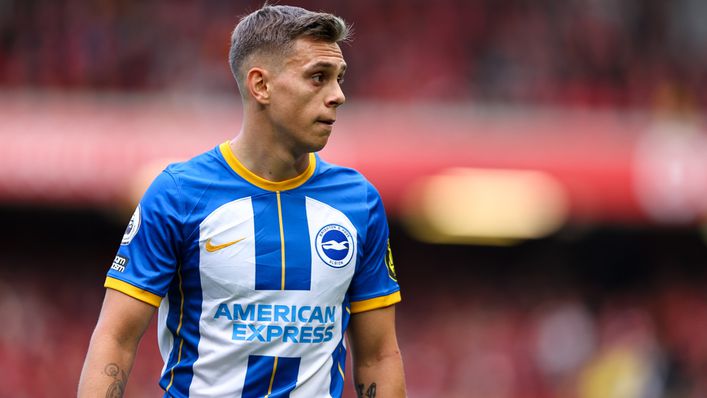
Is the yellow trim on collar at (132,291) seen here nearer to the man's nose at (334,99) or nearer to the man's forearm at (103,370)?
the man's forearm at (103,370)

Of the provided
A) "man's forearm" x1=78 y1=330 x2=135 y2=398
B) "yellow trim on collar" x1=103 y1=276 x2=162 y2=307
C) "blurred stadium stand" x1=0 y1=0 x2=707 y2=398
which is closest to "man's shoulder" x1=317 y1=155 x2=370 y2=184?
"yellow trim on collar" x1=103 y1=276 x2=162 y2=307

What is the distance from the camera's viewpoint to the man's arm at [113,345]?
12.6ft

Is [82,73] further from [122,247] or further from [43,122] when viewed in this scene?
[122,247]

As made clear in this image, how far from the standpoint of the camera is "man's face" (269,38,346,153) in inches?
158

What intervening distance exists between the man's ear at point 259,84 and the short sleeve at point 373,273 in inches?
19.3

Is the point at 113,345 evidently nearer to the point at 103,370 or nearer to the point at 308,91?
the point at 103,370

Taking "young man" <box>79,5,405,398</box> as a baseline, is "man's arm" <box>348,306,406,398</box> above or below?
below

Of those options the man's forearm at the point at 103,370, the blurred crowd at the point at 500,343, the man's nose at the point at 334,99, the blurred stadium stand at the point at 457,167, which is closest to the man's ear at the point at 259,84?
the man's nose at the point at 334,99

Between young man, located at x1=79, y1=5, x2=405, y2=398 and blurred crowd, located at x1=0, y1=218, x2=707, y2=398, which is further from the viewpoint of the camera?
blurred crowd, located at x1=0, y1=218, x2=707, y2=398

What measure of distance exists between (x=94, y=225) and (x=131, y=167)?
2.78 m

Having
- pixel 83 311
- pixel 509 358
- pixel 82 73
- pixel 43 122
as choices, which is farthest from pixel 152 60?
pixel 509 358

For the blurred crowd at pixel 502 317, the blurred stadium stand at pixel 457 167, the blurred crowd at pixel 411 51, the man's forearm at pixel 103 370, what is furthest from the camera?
the blurred crowd at pixel 411 51

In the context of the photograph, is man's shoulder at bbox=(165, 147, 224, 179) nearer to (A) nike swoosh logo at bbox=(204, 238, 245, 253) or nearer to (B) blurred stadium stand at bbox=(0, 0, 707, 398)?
(A) nike swoosh logo at bbox=(204, 238, 245, 253)

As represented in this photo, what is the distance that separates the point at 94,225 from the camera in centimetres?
1598
